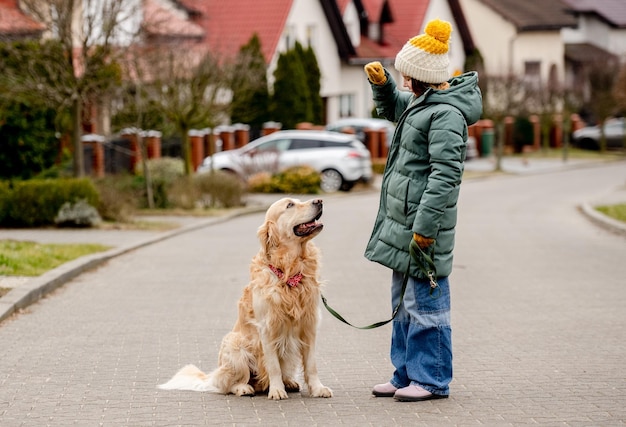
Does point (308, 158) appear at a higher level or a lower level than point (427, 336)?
higher

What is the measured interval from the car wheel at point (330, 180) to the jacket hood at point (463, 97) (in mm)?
24900

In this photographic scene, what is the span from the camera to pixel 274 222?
6832 mm

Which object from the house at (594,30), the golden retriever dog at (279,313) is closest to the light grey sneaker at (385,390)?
the golden retriever dog at (279,313)

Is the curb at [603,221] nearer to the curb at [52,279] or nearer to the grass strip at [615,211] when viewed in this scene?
the grass strip at [615,211]

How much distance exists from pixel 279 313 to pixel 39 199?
13404 mm

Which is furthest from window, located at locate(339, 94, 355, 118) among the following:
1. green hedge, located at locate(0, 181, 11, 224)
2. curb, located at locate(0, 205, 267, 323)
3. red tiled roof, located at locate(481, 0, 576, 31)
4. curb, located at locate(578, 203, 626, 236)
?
curb, located at locate(0, 205, 267, 323)

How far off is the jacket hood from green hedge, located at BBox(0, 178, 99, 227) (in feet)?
44.5

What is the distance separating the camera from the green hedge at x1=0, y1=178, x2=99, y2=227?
64.0 ft

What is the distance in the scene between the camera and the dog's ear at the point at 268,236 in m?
6.84

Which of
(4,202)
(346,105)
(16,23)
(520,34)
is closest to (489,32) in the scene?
(520,34)

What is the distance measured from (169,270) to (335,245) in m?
3.57

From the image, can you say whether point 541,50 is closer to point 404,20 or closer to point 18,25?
point 404,20

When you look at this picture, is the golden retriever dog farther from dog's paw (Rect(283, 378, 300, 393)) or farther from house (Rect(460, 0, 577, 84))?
house (Rect(460, 0, 577, 84))

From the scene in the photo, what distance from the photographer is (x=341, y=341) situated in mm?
9297
